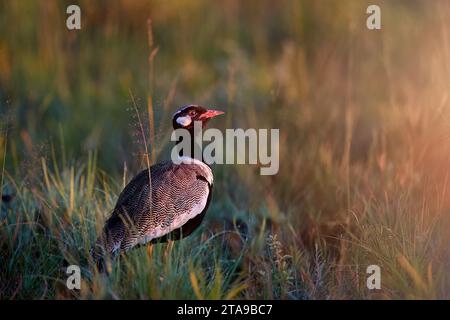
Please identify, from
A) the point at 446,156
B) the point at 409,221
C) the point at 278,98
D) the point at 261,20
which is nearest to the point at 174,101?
the point at 278,98

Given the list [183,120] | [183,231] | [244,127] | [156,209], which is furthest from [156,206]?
[244,127]

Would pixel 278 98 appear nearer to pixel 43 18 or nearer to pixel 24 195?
pixel 43 18

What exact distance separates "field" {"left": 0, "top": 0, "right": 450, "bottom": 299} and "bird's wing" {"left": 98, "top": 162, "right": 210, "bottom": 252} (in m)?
0.14

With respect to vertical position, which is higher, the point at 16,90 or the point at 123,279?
the point at 16,90

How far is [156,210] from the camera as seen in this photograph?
4109 mm

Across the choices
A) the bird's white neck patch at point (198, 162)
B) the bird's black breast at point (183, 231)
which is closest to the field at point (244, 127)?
the bird's black breast at point (183, 231)

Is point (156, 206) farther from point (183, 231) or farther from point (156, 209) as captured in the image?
point (183, 231)

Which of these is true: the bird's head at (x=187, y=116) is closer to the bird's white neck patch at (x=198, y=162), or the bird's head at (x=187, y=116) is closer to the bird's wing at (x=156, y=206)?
the bird's white neck patch at (x=198, y=162)

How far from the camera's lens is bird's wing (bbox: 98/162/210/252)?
4.07m

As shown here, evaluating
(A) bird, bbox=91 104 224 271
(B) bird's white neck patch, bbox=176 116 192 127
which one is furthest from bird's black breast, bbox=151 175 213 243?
(B) bird's white neck patch, bbox=176 116 192 127

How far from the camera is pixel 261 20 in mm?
9609

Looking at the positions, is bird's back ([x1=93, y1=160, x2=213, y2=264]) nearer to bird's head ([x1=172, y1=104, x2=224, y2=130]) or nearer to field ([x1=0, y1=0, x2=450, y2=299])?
field ([x1=0, y1=0, x2=450, y2=299])

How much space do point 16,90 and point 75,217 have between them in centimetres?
314

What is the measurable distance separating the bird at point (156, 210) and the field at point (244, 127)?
0.35ft
